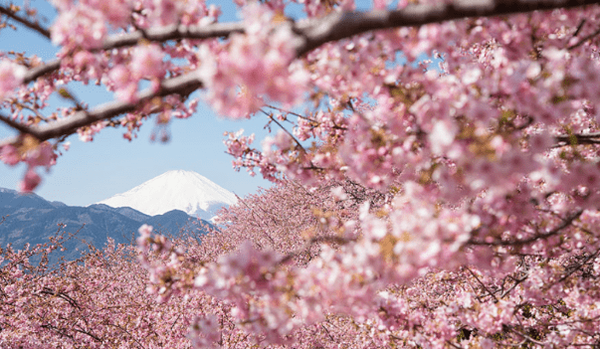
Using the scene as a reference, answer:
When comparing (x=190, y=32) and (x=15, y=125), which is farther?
(x=190, y=32)

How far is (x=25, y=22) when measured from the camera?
2.55 meters

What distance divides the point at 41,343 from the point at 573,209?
29.4 ft

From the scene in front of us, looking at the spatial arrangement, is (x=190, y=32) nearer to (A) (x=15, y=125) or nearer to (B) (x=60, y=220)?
(A) (x=15, y=125)

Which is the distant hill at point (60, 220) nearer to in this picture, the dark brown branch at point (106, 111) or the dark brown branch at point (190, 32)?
the dark brown branch at point (106, 111)

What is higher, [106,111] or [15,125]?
[106,111]

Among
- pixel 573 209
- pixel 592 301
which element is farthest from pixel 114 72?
pixel 592 301

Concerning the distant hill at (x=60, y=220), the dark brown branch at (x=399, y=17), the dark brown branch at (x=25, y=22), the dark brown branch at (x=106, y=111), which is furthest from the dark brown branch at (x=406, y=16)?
the distant hill at (x=60, y=220)

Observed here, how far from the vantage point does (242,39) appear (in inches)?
45.1

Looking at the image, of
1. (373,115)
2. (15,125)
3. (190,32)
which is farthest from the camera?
(373,115)

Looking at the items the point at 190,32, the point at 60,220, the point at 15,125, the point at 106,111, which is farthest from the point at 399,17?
the point at 60,220

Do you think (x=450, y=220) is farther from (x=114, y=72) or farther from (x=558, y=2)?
(x=114, y=72)

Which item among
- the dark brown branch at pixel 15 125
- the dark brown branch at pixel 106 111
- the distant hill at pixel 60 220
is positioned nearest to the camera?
the dark brown branch at pixel 15 125

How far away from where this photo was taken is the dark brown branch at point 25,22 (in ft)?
8.16

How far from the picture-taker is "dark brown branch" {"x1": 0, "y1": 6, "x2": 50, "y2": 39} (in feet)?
8.16
